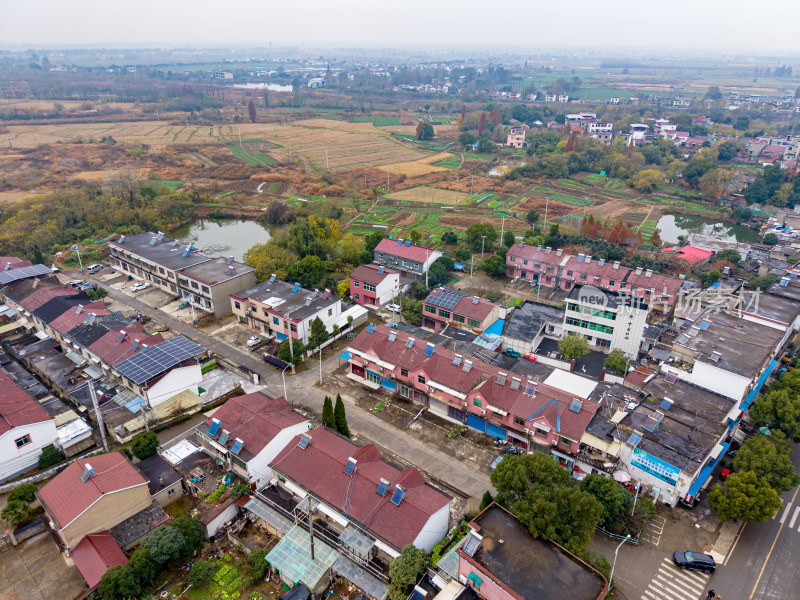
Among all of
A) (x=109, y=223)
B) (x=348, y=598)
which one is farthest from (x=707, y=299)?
(x=109, y=223)

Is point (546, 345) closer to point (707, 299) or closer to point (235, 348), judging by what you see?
point (707, 299)

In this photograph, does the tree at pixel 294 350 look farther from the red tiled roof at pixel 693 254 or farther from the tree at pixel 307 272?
the red tiled roof at pixel 693 254

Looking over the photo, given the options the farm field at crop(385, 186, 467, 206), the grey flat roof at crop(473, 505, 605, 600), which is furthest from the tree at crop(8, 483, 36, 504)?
the farm field at crop(385, 186, 467, 206)

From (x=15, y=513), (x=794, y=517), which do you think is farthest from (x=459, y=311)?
(x=15, y=513)

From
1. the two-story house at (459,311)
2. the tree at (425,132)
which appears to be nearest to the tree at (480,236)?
the two-story house at (459,311)

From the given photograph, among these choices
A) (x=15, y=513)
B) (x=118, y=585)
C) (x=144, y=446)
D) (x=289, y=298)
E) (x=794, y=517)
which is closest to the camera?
(x=118, y=585)

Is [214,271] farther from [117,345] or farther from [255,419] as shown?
[255,419]
